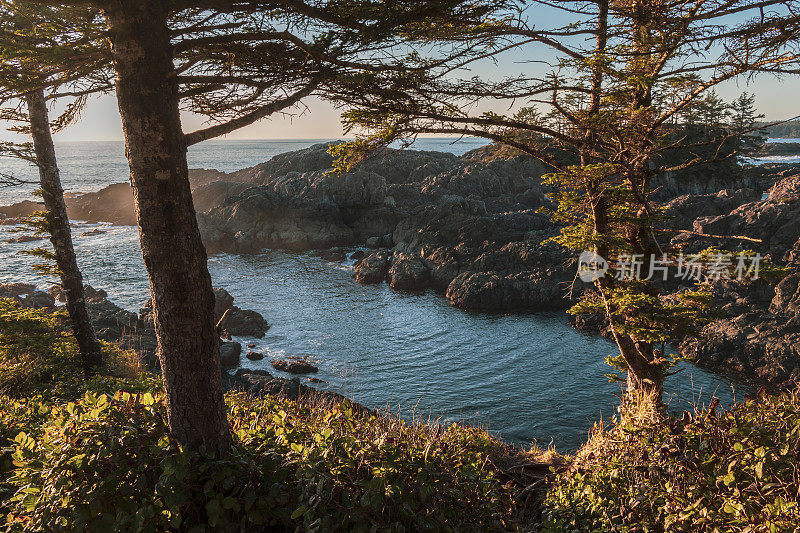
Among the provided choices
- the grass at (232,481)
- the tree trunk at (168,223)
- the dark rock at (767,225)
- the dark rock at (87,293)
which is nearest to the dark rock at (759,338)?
the dark rock at (767,225)

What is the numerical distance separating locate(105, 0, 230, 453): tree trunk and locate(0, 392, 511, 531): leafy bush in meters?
0.31

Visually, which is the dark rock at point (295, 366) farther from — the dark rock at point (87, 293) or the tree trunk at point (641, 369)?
the tree trunk at point (641, 369)

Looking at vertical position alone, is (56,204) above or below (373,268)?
above

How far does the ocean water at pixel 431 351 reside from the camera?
1341cm

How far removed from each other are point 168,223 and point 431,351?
1483cm

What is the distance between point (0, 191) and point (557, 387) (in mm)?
81536

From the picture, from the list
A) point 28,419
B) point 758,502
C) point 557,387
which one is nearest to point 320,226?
point 557,387

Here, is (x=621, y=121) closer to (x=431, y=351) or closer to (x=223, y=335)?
(x=431, y=351)

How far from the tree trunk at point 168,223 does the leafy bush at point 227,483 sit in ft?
1.00

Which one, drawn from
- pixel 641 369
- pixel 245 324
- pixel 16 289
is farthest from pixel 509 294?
pixel 16 289

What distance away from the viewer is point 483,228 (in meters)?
26.5

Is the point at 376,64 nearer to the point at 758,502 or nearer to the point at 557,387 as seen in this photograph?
the point at 758,502

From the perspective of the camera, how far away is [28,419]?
4.55 metres

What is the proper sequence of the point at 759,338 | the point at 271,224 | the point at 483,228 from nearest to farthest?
the point at 759,338 → the point at 483,228 → the point at 271,224
